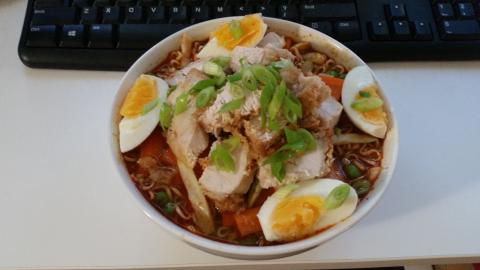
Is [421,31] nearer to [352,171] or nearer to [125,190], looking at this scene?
[352,171]

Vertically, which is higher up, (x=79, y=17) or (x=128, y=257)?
(x=79, y=17)

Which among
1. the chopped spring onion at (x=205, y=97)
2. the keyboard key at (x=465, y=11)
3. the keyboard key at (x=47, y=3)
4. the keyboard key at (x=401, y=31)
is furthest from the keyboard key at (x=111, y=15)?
the keyboard key at (x=465, y=11)

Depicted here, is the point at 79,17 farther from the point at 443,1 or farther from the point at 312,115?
the point at 443,1

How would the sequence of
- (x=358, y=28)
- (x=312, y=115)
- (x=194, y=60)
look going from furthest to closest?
(x=358, y=28) → (x=194, y=60) → (x=312, y=115)

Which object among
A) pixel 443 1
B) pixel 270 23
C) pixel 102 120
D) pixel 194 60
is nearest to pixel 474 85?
pixel 443 1

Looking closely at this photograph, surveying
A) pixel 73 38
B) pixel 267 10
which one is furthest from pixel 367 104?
pixel 73 38

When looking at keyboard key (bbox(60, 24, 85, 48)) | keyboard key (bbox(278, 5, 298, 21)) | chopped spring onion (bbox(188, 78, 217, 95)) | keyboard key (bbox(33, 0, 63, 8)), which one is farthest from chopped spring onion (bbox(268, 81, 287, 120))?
keyboard key (bbox(33, 0, 63, 8))
